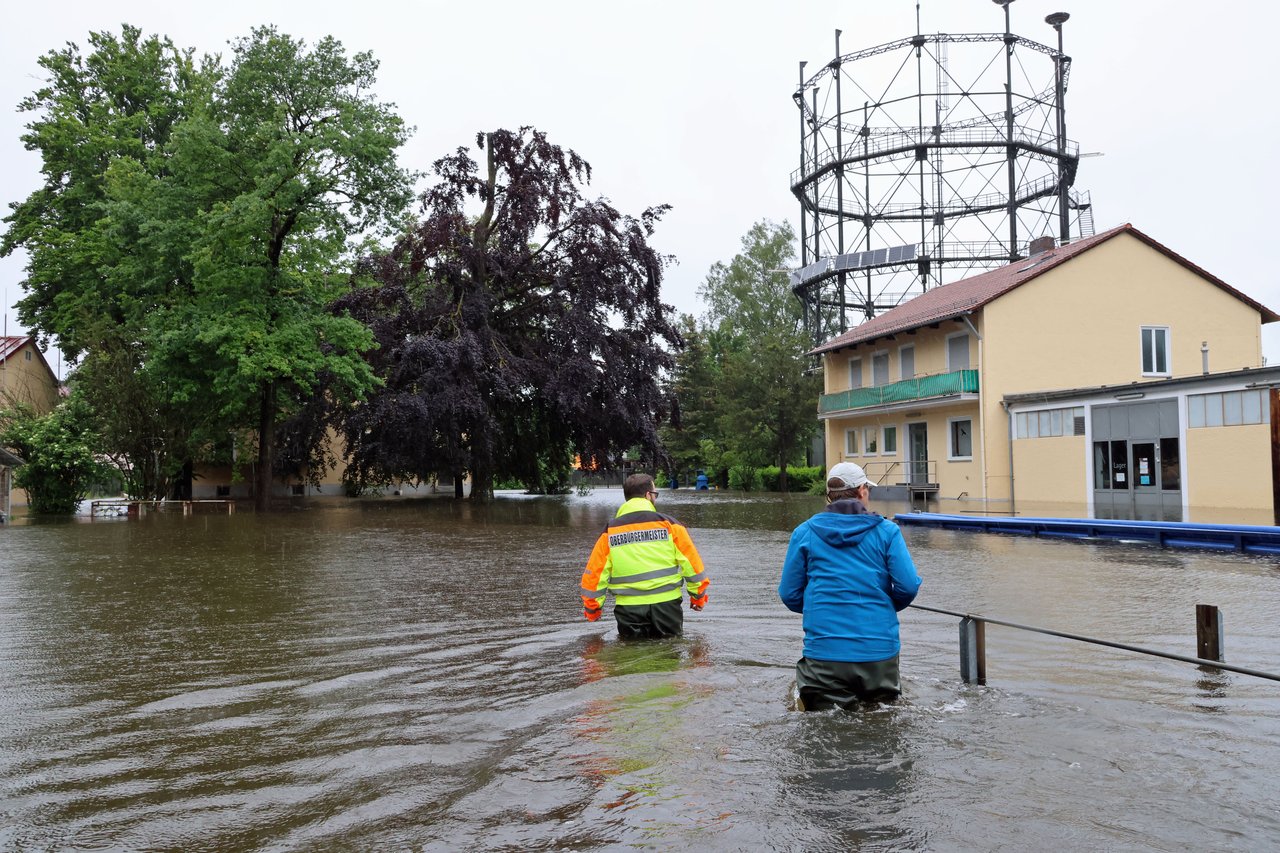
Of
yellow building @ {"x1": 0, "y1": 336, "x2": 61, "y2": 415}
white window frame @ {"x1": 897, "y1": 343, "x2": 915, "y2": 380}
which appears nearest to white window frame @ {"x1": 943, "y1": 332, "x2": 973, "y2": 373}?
white window frame @ {"x1": 897, "y1": 343, "x2": 915, "y2": 380}

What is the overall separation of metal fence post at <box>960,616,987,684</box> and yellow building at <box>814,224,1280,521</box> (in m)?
20.7

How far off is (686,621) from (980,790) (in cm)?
507

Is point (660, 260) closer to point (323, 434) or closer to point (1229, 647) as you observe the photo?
A: point (323, 434)

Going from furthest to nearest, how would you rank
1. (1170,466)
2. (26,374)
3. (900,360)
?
(26,374)
(900,360)
(1170,466)

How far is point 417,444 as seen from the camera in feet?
107

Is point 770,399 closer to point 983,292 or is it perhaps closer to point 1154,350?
point 983,292

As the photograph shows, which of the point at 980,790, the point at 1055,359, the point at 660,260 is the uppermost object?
the point at 660,260

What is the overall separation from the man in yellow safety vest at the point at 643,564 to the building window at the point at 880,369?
1370 inches

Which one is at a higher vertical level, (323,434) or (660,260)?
(660,260)

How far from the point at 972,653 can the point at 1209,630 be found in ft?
4.75

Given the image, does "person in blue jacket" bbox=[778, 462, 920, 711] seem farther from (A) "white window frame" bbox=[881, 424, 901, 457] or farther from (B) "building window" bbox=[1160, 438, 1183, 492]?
(A) "white window frame" bbox=[881, 424, 901, 457]

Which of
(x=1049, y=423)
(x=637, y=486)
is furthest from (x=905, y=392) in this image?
(x=637, y=486)

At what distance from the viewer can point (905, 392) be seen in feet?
125

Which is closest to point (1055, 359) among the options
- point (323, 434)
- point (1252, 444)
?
point (1252, 444)
